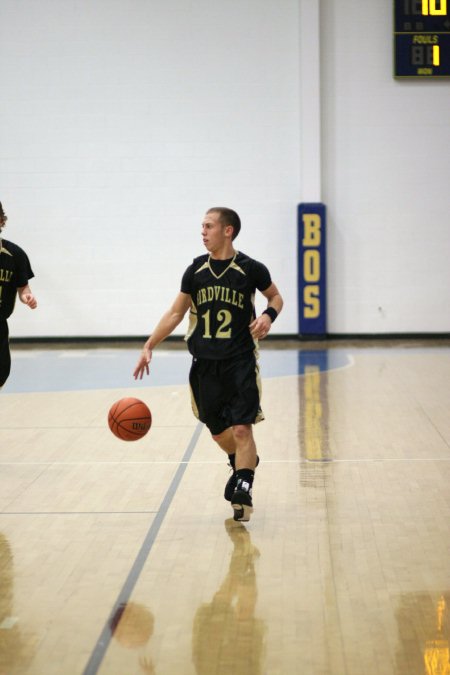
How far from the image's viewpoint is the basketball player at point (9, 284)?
6938mm

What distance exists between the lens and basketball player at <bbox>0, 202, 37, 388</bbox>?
273 inches

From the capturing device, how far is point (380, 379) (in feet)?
37.8

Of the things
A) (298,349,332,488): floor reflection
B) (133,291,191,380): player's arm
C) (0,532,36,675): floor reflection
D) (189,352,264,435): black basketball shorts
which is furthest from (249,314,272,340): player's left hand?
(0,532,36,675): floor reflection

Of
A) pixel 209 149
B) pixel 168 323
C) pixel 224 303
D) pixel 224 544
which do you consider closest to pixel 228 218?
pixel 224 303

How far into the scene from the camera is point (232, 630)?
3936mm

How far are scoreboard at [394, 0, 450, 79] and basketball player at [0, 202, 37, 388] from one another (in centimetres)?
977

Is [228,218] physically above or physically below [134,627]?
above

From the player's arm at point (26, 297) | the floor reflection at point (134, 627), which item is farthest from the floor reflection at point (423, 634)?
the player's arm at point (26, 297)

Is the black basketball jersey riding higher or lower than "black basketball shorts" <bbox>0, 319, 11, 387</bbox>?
higher

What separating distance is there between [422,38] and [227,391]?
35.9ft

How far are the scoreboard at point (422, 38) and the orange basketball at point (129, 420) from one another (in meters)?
10.6

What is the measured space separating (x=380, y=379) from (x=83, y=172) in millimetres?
6442

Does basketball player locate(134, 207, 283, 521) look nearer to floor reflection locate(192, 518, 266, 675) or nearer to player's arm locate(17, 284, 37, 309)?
floor reflection locate(192, 518, 266, 675)

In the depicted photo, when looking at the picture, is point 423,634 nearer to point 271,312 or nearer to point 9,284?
point 271,312
